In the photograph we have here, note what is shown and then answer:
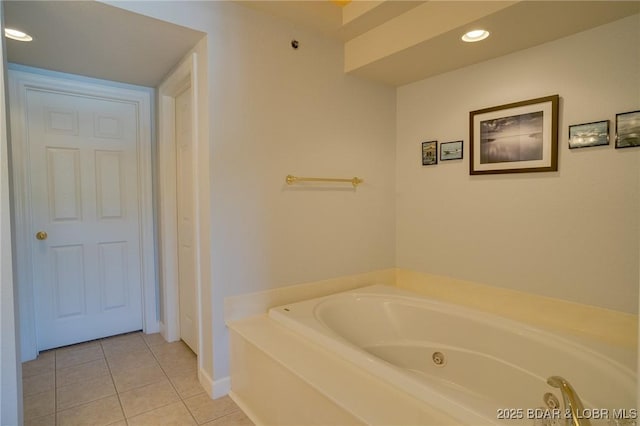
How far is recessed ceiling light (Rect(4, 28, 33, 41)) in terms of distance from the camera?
5.92ft

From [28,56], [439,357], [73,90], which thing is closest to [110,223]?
[73,90]

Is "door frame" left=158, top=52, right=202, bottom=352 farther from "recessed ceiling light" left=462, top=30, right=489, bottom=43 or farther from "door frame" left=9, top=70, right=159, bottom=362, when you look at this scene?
"recessed ceiling light" left=462, top=30, right=489, bottom=43

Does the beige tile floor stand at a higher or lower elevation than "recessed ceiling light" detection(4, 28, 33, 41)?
lower

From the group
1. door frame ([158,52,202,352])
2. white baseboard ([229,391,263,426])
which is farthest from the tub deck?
door frame ([158,52,202,352])

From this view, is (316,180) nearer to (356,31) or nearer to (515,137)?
(356,31)

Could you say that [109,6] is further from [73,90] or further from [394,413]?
[394,413]

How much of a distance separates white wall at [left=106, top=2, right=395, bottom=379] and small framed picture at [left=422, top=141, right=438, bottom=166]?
30 centimetres

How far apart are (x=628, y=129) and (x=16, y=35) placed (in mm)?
3332

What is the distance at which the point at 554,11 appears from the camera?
1.59 metres

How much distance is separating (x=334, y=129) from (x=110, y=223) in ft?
6.59

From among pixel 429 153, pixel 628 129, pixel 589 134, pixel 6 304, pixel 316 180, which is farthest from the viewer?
pixel 429 153

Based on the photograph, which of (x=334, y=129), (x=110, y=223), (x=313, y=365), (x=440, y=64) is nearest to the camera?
(x=313, y=365)

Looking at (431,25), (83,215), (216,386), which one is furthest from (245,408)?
(431,25)

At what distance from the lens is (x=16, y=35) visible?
6.06ft
